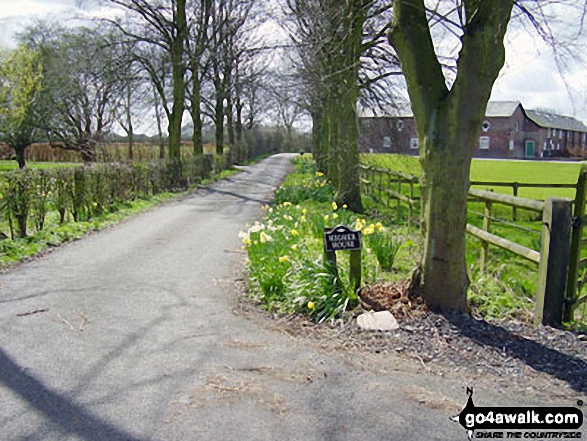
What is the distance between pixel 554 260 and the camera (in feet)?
16.5

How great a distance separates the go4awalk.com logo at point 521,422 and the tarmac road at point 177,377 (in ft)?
0.40

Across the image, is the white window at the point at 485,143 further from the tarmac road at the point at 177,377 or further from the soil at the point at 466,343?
the soil at the point at 466,343

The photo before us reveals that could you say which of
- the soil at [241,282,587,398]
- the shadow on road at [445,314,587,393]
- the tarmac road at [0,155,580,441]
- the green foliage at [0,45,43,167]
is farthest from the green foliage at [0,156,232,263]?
the green foliage at [0,45,43,167]

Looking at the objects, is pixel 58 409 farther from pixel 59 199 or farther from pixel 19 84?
pixel 19 84

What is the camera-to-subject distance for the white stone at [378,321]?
5062mm

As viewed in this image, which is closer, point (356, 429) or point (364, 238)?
point (356, 429)

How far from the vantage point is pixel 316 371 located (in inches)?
166

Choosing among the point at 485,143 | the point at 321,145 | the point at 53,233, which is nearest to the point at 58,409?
the point at 53,233

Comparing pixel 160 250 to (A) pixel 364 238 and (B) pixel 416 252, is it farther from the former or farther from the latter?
(B) pixel 416 252

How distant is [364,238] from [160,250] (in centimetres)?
359

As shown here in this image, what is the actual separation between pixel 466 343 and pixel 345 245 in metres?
1.61

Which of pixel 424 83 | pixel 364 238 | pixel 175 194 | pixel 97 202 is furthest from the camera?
pixel 175 194

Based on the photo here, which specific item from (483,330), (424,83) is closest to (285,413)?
(483,330)

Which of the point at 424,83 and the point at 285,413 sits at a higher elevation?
the point at 424,83
